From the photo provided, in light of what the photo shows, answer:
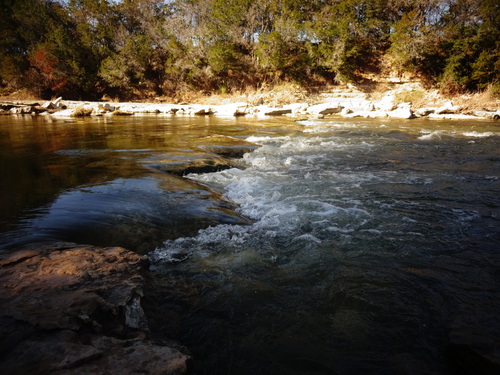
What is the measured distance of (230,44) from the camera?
3152 centimetres

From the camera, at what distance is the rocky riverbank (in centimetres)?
1917

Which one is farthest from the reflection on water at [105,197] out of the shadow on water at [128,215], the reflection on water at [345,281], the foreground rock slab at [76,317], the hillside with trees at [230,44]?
the hillside with trees at [230,44]

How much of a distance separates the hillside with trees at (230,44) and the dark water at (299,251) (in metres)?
23.5

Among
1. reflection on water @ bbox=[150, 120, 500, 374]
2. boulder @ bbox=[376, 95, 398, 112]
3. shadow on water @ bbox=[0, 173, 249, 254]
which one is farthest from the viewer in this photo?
boulder @ bbox=[376, 95, 398, 112]

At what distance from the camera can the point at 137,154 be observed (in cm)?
714

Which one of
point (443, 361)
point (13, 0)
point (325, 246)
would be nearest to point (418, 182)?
point (325, 246)

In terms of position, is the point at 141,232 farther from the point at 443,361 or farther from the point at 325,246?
the point at 443,361

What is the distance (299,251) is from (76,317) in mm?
2085

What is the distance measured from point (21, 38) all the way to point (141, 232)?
4641 cm

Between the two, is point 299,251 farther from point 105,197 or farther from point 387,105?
point 387,105

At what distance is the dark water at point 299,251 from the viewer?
184 cm

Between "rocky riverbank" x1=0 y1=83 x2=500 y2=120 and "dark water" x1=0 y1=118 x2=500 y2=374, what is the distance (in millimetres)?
15419

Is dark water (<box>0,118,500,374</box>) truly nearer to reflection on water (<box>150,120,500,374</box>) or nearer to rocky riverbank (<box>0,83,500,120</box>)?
reflection on water (<box>150,120,500,374</box>)

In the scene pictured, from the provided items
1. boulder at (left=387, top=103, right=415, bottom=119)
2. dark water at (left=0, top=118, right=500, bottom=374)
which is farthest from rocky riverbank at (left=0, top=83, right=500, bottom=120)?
dark water at (left=0, top=118, right=500, bottom=374)
